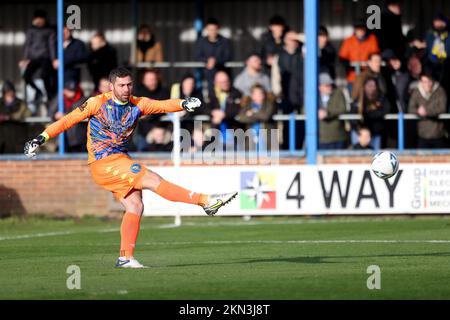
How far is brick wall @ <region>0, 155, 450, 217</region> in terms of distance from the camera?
2344cm

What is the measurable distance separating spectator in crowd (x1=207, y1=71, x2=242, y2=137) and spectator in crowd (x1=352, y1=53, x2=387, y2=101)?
2160 mm

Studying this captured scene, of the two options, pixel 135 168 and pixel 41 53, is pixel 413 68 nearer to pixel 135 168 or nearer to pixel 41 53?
pixel 41 53

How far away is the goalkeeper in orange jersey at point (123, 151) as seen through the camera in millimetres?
13445

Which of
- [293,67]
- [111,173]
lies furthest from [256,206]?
[111,173]

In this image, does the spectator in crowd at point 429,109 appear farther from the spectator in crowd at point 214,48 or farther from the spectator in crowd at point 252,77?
the spectator in crowd at point 214,48

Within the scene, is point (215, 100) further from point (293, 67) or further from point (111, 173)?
point (111, 173)

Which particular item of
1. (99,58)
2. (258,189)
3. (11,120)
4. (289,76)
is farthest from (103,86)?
(258,189)

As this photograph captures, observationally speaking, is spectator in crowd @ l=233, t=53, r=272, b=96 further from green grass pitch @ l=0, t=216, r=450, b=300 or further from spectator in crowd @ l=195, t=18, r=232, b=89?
green grass pitch @ l=0, t=216, r=450, b=300

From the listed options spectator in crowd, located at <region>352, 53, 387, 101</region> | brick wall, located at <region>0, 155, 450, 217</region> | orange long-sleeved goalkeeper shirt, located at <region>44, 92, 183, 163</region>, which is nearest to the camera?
orange long-sleeved goalkeeper shirt, located at <region>44, 92, 183, 163</region>

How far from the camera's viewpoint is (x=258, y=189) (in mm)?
21797

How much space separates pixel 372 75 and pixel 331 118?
107 cm

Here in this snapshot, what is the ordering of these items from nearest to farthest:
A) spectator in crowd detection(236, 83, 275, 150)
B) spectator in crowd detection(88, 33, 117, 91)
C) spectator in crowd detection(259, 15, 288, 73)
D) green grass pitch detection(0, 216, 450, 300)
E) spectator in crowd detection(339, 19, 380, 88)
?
green grass pitch detection(0, 216, 450, 300)
spectator in crowd detection(236, 83, 275, 150)
spectator in crowd detection(339, 19, 380, 88)
spectator in crowd detection(259, 15, 288, 73)
spectator in crowd detection(88, 33, 117, 91)

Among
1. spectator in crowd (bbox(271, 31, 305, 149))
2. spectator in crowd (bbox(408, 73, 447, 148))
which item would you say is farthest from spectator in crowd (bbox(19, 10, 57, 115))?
spectator in crowd (bbox(408, 73, 447, 148))

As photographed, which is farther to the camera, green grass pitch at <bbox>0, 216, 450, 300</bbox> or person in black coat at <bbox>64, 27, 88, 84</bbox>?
person in black coat at <bbox>64, 27, 88, 84</bbox>
